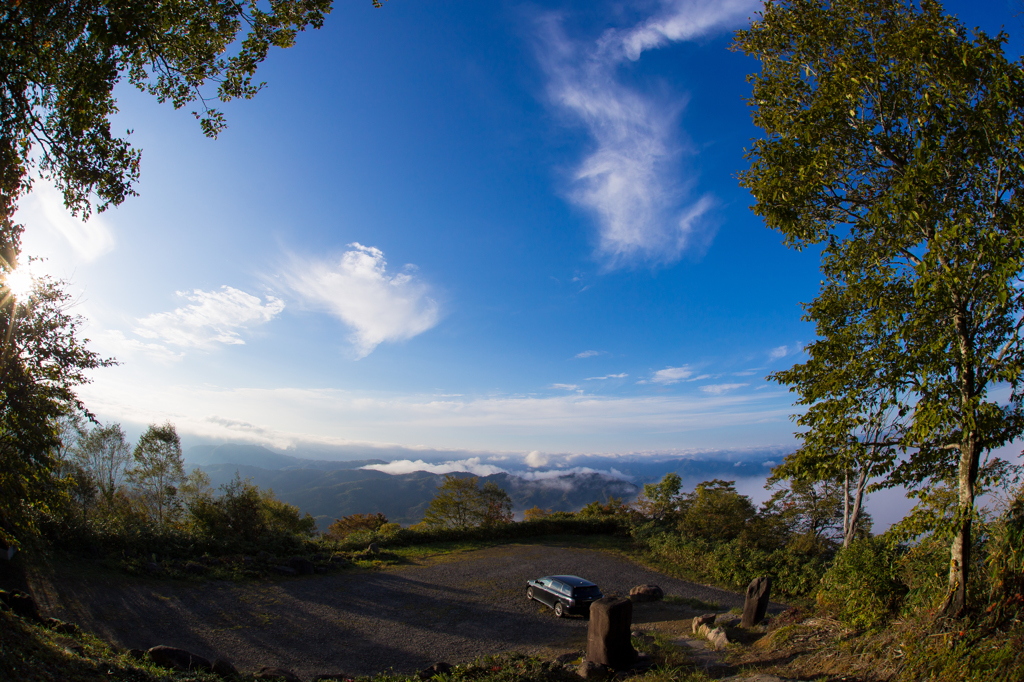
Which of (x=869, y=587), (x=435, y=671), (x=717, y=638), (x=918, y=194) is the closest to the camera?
(x=918, y=194)

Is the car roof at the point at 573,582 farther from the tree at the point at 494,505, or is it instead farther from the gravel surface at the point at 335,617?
the tree at the point at 494,505

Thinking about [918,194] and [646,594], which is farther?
[646,594]

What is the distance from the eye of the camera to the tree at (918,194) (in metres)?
5.02

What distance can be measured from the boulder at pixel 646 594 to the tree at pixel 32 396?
15.7 meters

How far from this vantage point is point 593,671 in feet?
24.7

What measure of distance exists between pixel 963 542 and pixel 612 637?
5766mm

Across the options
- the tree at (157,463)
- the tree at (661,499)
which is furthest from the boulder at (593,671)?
the tree at (157,463)

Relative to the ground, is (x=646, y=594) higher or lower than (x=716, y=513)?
lower

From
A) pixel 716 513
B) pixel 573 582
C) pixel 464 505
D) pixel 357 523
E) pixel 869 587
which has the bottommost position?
pixel 357 523

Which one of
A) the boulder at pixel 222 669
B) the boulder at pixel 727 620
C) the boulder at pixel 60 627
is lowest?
the boulder at pixel 727 620

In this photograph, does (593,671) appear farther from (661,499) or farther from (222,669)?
(661,499)

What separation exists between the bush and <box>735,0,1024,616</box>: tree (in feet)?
4.46

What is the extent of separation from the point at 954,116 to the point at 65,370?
45.9ft

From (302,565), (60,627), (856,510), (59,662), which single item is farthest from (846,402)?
(302,565)
